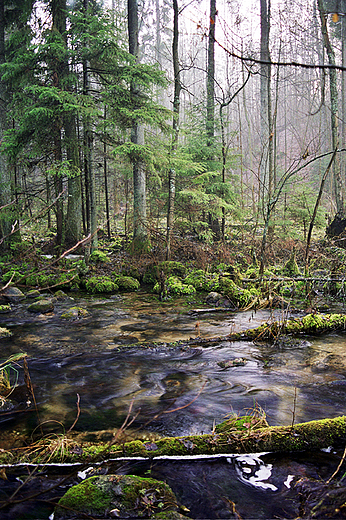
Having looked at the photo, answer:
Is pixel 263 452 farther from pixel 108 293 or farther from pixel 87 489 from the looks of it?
pixel 108 293

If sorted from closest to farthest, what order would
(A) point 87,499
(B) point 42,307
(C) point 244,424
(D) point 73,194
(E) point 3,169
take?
1. (A) point 87,499
2. (C) point 244,424
3. (B) point 42,307
4. (E) point 3,169
5. (D) point 73,194

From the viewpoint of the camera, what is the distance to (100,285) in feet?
37.5

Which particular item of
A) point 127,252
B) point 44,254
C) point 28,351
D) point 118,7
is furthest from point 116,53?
point 118,7

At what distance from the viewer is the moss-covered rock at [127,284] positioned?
11.8 metres

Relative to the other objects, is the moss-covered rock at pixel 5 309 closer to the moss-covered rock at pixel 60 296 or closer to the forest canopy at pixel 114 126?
the moss-covered rock at pixel 60 296

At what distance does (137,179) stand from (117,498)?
12.2m

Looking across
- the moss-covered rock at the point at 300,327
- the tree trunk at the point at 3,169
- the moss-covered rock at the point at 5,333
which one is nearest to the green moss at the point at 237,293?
the moss-covered rock at the point at 300,327

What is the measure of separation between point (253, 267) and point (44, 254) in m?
8.57

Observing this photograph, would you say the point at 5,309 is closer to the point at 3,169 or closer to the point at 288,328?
the point at 3,169

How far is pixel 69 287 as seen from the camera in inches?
466

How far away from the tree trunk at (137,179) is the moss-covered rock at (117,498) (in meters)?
10.6

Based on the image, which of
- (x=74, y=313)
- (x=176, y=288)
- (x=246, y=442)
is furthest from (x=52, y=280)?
(x=246, y=442)

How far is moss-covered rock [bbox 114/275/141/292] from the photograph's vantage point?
11773mm

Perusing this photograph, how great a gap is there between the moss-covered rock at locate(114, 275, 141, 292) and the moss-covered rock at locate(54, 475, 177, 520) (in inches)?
363
